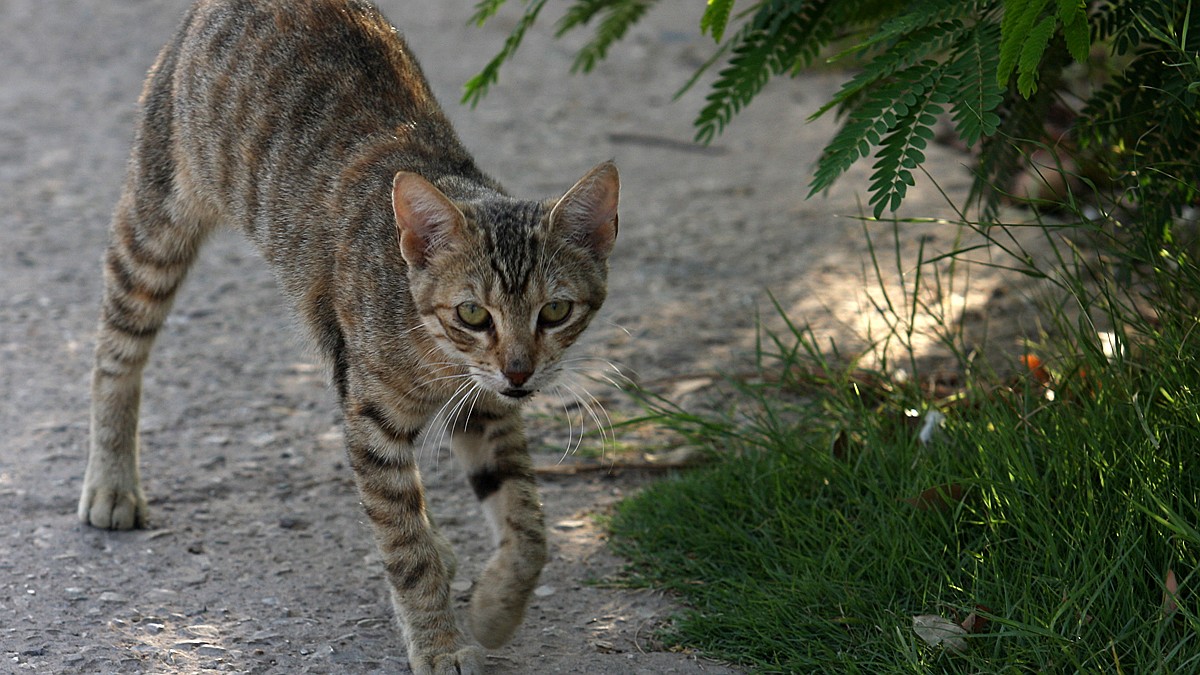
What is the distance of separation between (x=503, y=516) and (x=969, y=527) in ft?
4.77

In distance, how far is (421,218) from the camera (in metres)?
3.72

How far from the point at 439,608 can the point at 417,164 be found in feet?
4.80

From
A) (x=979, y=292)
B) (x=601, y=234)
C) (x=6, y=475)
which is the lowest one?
(x=6, y=475)

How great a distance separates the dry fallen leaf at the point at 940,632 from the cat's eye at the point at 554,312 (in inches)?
52.8

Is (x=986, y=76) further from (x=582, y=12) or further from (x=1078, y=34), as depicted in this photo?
(x=582, y=12)

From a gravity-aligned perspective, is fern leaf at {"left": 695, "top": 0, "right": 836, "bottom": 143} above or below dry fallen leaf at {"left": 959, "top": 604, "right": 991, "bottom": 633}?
above

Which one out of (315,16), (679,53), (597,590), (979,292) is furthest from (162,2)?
(597,590)

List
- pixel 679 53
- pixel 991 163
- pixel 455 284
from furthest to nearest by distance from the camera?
pixel 679 53 < pixel 991 163 < pixel 455 284

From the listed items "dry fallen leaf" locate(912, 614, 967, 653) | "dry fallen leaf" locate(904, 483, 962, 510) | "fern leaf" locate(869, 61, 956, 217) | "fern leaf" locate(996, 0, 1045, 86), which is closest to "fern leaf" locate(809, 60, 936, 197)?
"fern leaf" locate(869, 61, 956, 217)

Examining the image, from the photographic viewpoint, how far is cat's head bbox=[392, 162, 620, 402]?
366cm

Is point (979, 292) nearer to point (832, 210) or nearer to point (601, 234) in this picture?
point (832, 210)

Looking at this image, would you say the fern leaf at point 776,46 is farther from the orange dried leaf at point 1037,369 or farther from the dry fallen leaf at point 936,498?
the dry fallen leaf at point 936,498

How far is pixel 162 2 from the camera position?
11.0 metres

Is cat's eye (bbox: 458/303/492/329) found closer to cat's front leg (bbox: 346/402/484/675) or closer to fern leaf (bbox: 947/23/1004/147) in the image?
cat's front leg (bbox: 346/402/484/675)
